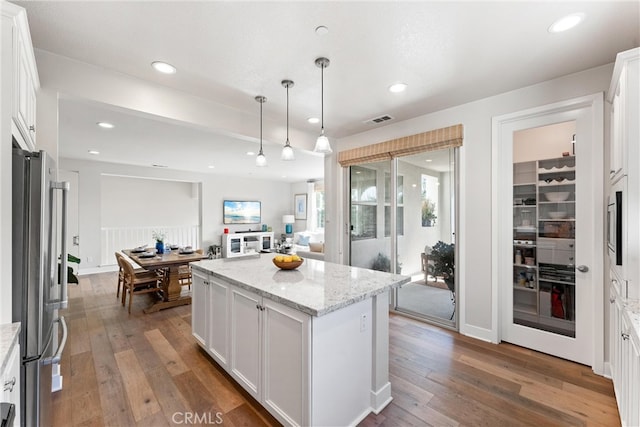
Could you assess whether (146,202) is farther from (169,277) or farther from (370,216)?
(370,216)

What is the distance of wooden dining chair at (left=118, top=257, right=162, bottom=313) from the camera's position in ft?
12.6

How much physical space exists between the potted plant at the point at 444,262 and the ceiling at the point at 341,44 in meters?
1.67

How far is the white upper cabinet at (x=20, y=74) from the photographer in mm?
1348

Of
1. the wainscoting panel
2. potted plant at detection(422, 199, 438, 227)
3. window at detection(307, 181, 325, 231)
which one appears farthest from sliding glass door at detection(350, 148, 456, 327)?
the wainscoting panel

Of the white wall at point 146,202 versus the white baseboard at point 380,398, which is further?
the white wall at point 146,202

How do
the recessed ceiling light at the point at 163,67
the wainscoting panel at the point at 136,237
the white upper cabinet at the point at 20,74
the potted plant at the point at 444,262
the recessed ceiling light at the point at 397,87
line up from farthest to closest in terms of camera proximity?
1. the wainscoting panel at the point at 136,237
2. the potted plant at the point at 444,262
3. the recessed ceiling light at the point at 397,87
4. the recessed ceiling light at the point at 163,67
5. the white upper cabinet at the point at 20,74

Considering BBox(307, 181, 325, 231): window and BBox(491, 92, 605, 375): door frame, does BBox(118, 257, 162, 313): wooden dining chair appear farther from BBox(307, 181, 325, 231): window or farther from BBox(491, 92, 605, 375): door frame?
BBox(307, 181, 325, 231): window

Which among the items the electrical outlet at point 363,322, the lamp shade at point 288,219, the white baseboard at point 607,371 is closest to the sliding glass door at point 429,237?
the white baseboard at point 607,371

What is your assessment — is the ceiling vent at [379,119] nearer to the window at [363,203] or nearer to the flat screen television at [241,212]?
the window at [363,203]

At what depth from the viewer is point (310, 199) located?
9.38 m

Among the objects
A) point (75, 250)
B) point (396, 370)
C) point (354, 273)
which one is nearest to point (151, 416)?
point (354, 273)

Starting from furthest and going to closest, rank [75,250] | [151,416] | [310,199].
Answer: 1. [310,199]
2. [75,250]
3. [151,416]

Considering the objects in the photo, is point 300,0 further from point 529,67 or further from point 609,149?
point 609,149

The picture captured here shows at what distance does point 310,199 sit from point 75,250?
6.17 metres
